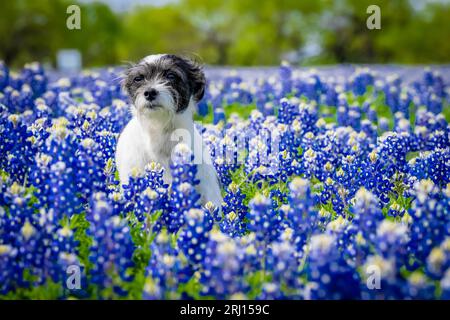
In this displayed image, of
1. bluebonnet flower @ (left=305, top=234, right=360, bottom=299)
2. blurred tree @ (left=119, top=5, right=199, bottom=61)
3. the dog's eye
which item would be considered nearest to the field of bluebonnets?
bluebonnet flower @ (left=305, top=234, right=360, bottom=299)

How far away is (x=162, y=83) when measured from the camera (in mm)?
5734

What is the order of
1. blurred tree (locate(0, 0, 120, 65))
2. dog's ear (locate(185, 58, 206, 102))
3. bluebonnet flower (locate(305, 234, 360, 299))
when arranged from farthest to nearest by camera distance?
blurred tree (locate(0, 0, 120, 65)), dog's ear (locate(185, 58, 206, 102)), bluebonnet flower (locate(305, 234, 360, 299))

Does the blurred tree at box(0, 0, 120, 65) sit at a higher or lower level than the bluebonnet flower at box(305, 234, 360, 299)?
higher

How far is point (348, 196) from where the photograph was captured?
6.15m

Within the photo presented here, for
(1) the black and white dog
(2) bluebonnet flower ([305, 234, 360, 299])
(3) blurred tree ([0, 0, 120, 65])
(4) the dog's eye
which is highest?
(3) blurred tree ([0, 0, 120, 65])

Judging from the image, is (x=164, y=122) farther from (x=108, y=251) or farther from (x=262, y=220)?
(x=108, y=251)

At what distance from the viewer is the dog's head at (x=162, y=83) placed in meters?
5.60

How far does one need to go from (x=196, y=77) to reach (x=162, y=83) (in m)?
0.58

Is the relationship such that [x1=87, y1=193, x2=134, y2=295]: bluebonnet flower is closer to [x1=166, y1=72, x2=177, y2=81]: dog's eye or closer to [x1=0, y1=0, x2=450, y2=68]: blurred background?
[x1=166, y1=72, x2=177, y2=81]: dog's eye

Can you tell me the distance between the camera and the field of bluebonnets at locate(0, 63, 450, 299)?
159 inches

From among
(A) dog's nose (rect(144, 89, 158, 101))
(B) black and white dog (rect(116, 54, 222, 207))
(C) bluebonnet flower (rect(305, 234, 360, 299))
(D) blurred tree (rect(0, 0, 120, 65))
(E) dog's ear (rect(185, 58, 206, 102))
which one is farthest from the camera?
(D) blurred tree (rect(0, 0, 120, 65))

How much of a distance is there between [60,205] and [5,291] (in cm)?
70

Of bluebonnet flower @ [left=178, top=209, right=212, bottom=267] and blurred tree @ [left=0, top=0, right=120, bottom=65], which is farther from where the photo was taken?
blurred tree @ [left=0, top=0, right=120, bottom=65]

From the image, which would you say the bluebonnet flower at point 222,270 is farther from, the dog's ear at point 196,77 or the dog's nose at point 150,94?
the dog's ear at point 196,77
